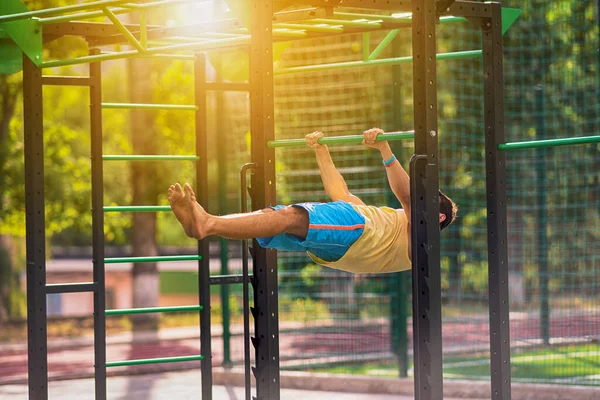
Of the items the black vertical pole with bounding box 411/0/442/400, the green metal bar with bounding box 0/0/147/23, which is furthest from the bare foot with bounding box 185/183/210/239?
the green metal bar with bounding box 0/0/147/23

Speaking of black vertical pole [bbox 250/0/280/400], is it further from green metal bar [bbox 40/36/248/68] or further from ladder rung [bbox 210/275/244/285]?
ladder rung [bbox 210/275/244/285]

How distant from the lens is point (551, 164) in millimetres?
9883

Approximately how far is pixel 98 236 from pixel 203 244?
69 cm

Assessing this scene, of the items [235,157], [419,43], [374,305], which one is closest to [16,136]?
[235,157]

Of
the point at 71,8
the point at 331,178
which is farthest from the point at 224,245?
the point at 71,8

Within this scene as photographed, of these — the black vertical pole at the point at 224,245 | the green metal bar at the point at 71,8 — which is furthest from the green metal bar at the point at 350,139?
the black vertical pole at the point at 224,245

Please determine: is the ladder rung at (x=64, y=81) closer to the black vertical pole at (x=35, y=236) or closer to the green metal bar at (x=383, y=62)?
the black vertical pole at (x=35, y=236)

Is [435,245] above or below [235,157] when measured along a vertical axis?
below

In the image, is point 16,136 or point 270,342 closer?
point 270,342

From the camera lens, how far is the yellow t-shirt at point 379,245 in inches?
180

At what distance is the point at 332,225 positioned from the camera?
440 cm

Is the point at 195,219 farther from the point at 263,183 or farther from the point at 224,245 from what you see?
the point at 224,245

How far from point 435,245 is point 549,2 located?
662 centimetres

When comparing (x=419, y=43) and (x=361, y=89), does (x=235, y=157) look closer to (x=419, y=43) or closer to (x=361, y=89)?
(x=361, y=89)
